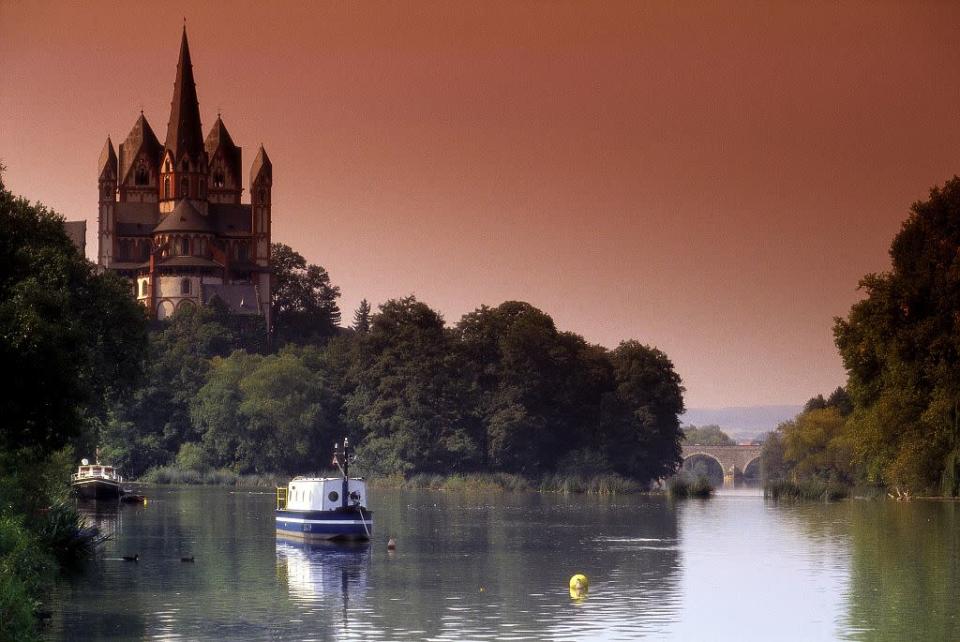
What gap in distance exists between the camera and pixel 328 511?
209 ft

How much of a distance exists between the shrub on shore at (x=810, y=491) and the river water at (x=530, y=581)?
19.1 meters

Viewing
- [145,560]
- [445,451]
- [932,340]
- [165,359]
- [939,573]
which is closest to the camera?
[939,573]

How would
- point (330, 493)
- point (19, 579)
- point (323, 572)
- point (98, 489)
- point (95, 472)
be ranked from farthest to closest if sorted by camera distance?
1. point (95, 472)
2. point (98, 489)
3. point (330, 493)
4. point (323, 572)
5. point (19, 579)

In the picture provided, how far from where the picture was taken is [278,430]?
146000mm

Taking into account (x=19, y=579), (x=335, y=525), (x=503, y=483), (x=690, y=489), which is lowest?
(x=19, y=579)

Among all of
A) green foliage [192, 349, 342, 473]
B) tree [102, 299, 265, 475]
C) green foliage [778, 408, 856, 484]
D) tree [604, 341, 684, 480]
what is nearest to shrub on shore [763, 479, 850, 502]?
green foliage [778, 408, 856, 484]

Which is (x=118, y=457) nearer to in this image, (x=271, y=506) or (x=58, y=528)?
(x=271, y=506)

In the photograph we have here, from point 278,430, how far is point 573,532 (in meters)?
76.4

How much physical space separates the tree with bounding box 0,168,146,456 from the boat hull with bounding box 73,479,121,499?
20569mm

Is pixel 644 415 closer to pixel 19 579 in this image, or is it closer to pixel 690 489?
pixel 690 489

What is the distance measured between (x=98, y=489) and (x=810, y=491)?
4143 cm

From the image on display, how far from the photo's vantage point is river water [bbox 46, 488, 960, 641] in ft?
126

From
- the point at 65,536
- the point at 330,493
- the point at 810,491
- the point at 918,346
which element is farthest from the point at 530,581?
the point at 810,491

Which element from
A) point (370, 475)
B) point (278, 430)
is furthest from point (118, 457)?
point (370, 475)
